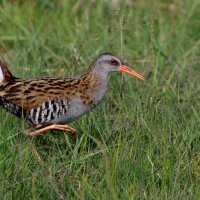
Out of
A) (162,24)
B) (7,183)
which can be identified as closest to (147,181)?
(7,183)

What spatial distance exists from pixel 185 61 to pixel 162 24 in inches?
44.9

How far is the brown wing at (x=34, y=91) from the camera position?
6.45 metres

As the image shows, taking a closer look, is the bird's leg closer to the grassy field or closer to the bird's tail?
the grassy field

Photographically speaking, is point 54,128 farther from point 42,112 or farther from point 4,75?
point 4,75

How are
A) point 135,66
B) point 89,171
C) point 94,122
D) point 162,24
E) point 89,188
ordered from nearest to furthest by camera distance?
1. point 89,188
2. point 89,171
3. point 94,122
4. point 135,66
5. point 162,24

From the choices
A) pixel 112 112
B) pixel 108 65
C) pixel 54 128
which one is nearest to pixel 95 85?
pixel 108 65

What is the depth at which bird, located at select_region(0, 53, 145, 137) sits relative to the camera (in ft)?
21.1

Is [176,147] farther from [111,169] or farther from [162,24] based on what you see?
[162,24]

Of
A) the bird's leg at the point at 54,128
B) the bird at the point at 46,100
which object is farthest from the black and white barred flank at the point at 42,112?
the bird's leg at the point at 54,128

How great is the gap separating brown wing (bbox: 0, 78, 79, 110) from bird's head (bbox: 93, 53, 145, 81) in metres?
0.29

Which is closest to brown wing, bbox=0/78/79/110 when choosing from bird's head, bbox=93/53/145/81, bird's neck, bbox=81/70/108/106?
bird's neck, bbox=81/70/108/106

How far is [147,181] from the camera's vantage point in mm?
5574

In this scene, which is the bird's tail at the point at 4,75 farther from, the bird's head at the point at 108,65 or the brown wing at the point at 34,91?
the bird's head at the point at 108,65

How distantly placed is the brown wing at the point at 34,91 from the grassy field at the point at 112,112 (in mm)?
158
